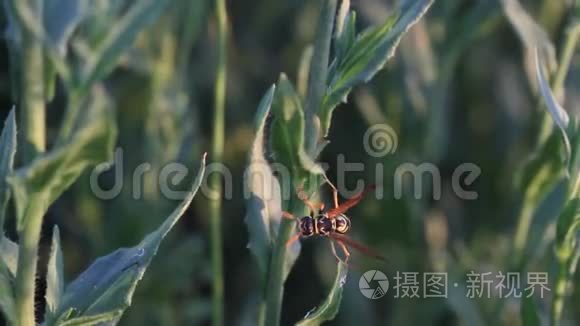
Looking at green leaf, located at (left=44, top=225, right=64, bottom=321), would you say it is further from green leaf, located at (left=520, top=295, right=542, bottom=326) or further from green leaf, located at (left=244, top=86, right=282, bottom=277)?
green leaf, located at (left=520, top=295, right=542, bottom=326)

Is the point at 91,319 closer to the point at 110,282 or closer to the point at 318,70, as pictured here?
the point at 110,282

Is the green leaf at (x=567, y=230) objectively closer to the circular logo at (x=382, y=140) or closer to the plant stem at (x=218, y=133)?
the plant stem at (x=218, y=133)

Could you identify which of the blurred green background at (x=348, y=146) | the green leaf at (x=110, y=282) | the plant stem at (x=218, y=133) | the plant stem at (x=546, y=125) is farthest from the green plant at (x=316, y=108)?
the blurred green background at (x=348, y=146)

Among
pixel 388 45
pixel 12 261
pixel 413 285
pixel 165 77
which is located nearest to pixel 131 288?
pixel 12 261

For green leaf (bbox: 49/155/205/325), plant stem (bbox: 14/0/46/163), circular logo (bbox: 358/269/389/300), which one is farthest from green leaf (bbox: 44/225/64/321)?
circular logo (bbox: 358/269/389/300)

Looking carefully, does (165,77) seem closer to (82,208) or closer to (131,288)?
(82,208)

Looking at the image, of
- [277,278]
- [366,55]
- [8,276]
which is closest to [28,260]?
[8,276]

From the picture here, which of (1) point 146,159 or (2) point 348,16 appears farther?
(1) point 146,159
